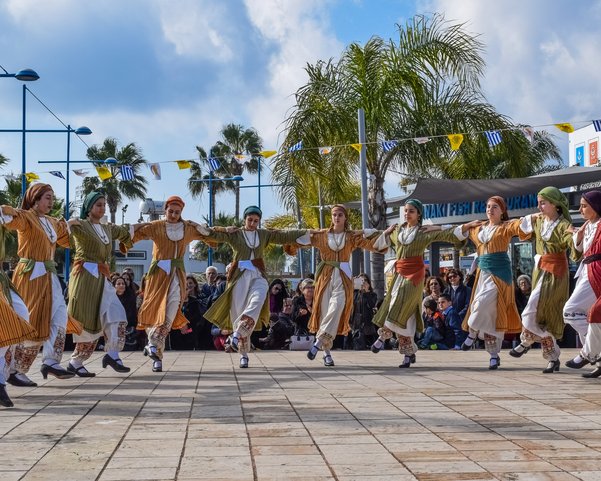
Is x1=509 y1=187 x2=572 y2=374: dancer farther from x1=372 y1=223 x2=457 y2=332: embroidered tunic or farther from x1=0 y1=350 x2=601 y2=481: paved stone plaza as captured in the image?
x1=372 y1=223 x2=457 y2=332: embroidered tunic

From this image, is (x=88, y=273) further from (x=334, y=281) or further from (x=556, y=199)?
(x=556, y=199)

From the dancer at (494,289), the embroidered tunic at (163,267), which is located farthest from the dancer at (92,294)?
the dancer at (494,289)

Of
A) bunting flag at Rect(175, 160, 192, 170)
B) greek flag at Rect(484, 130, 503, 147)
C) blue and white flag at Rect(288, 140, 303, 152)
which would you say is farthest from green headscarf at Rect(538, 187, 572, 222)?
bunting flag at Rect(175, 160, 192, 170)

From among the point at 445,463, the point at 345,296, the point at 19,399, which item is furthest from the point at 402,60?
the point at 445,463

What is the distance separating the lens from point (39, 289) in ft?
27.1

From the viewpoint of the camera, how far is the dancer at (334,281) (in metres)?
10.5

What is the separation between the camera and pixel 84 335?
30.2 feet

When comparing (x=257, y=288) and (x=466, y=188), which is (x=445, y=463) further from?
(x=466, y=188)

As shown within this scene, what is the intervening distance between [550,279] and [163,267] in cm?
399

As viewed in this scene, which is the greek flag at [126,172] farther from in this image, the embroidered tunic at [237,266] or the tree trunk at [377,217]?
the embroidered tunic at [237,266]

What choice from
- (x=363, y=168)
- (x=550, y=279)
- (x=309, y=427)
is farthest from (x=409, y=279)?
(x=363, y=168)

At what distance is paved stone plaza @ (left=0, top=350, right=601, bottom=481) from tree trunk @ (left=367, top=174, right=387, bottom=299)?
30.9 feet

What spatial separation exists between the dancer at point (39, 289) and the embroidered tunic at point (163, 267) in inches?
68.9

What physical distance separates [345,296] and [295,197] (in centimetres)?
984
